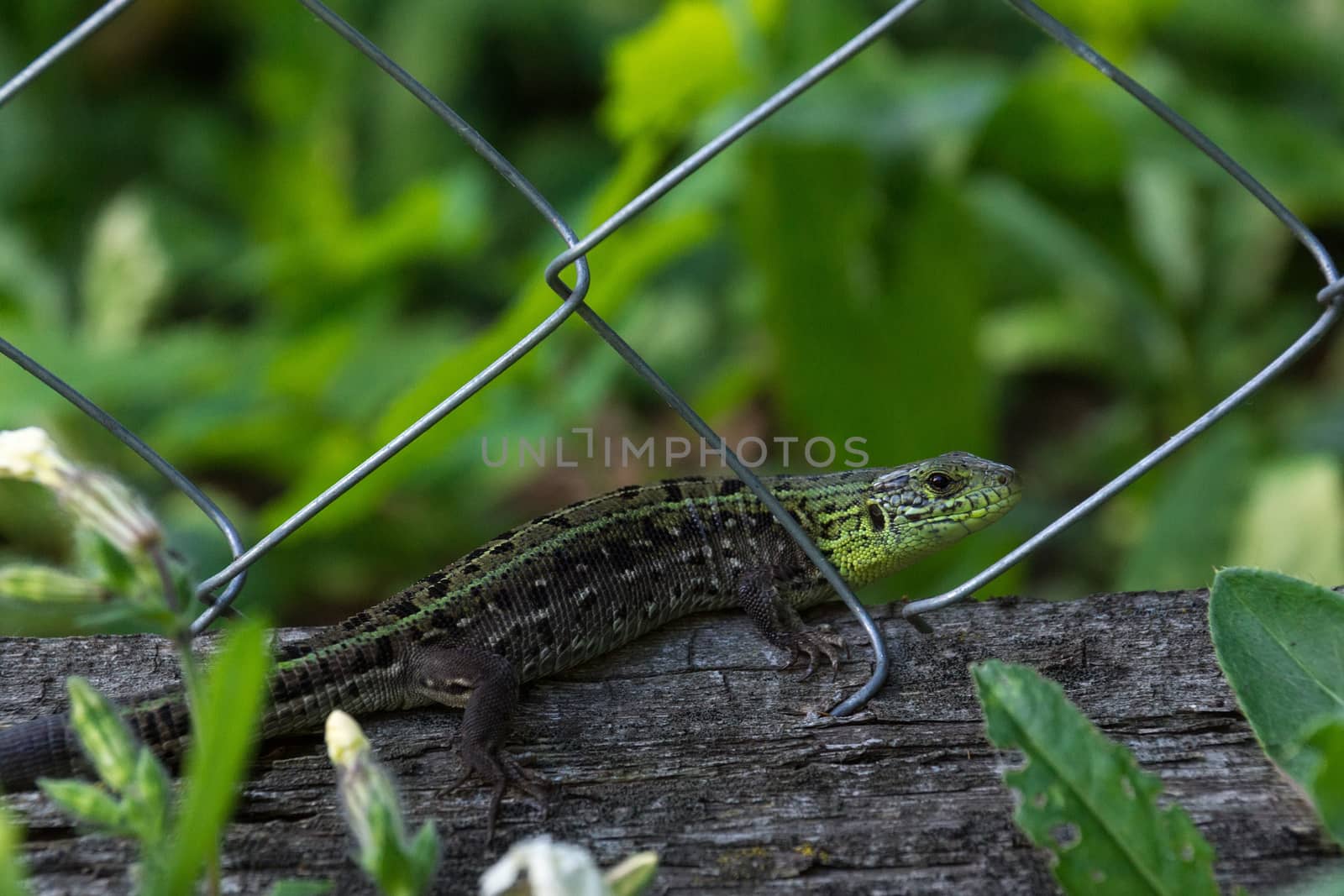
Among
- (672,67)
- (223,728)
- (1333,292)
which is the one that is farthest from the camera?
(672,67)

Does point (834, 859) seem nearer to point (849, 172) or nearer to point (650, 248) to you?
point (650, 248)

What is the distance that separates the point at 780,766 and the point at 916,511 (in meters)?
1.43

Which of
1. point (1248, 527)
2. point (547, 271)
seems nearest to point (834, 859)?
point (547, 271)

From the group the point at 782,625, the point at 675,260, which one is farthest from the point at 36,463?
the point at 675,260

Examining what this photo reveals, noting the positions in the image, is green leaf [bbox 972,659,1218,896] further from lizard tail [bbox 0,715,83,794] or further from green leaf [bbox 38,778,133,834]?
lizard tail [bbox 0,715,83,794]

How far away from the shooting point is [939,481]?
11.3 ft

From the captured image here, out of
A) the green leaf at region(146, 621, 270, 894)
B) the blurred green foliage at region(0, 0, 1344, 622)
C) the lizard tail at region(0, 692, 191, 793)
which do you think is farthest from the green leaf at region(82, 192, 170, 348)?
the green leaf at region(146, 621, 270, 894)

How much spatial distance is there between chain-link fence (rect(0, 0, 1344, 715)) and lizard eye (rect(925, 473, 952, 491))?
0.95 m

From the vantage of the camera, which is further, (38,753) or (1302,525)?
(1302,525)

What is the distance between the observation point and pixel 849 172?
193 inches

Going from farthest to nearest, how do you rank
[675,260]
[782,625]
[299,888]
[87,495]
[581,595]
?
1. [675,260]
2. [581,595]
3. [782,625]
4. [299,888]
5. [87,495]

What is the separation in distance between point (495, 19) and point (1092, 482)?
4556 millimetres

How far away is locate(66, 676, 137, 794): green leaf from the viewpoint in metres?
1.53

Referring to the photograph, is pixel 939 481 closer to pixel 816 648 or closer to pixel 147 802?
pixel 816 648
